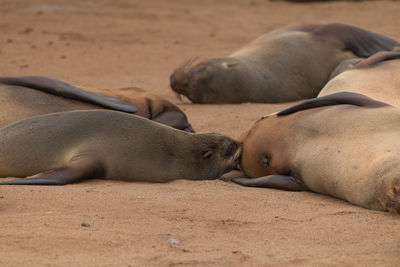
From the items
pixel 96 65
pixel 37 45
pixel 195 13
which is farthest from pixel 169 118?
pixel 195 13

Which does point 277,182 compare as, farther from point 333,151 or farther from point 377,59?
point 377,59

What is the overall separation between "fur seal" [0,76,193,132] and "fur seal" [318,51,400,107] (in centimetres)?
127

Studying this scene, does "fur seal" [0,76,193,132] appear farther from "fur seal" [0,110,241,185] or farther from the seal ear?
the seal ear

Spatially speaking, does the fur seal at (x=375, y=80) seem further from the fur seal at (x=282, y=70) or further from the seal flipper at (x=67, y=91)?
the fur seal at (x=282, y=70)

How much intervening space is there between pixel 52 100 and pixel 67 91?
0.44 ft

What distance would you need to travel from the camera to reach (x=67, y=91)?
21.2ft

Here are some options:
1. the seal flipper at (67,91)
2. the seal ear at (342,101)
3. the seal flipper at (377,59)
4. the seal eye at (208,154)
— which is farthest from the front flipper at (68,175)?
the seal flipper at (377,59)

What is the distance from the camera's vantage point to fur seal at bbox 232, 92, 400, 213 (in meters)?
4.54

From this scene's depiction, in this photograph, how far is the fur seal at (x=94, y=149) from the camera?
5.29 m

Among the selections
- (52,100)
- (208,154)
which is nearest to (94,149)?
(208,154)

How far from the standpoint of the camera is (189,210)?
4348mm

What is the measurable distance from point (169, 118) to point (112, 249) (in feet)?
11.0

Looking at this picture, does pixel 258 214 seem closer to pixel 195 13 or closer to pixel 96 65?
pixel 96 65

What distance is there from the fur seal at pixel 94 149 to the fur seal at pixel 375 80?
58.2 inches
